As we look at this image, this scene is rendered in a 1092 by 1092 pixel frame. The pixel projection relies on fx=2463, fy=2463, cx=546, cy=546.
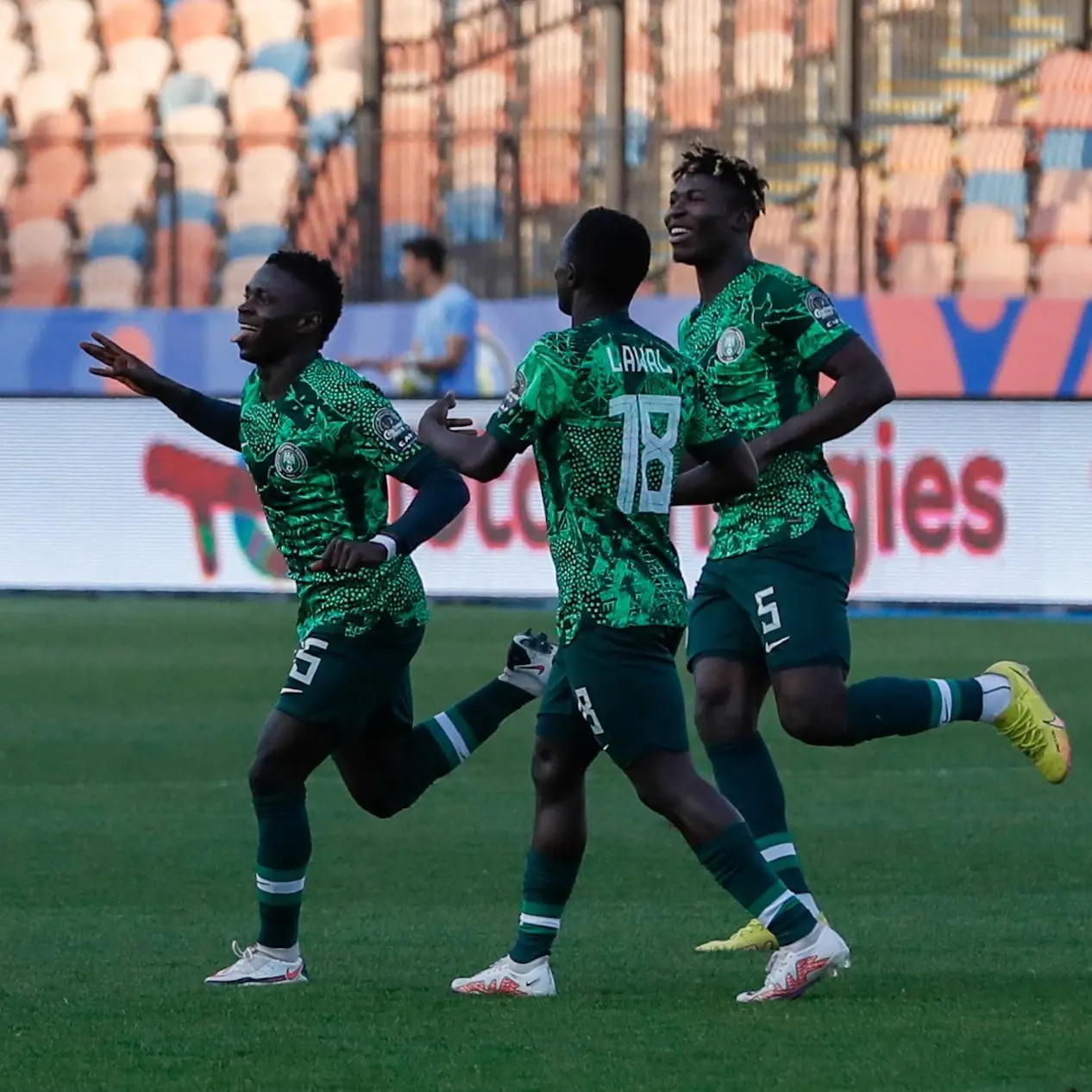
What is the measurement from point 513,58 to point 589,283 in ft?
56.3

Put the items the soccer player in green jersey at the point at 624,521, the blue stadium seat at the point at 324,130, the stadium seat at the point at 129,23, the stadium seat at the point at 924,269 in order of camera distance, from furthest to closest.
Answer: the stadium seat at the point at 129,23, the blue stadium seat at the point at 324,130, the stadium seat at the point at 924,269, the soccer player in green jersey at the point at 624,521

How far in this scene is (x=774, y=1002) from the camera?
545 centimetres

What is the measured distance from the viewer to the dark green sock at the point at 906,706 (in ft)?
20.4

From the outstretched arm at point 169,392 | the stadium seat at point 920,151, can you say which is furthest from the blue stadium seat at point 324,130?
the outstretched arm at point 169,392

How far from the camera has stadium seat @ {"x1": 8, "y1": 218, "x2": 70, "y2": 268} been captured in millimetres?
20969

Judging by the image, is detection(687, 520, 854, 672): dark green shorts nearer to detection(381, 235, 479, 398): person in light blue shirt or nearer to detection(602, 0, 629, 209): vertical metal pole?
detection(381, 235, 479, 398): person in light blue shirt

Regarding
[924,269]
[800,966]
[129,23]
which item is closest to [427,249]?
[924,269]

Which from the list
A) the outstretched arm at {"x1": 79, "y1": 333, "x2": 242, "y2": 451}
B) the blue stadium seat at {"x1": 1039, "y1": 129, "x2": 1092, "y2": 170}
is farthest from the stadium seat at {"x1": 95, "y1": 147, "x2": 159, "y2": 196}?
the outstretched arm at {"x1": 79, "y1": 333, "x2": 242, "y2": 451}

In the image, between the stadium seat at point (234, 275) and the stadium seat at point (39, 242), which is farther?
the stadium seat at point (39, 242)

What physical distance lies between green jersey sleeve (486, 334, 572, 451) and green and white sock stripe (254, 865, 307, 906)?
3.99 feet

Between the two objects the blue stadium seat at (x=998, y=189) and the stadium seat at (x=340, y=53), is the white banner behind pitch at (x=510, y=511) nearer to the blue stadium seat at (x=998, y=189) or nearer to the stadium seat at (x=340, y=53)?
the blue stadium seat at (x=998, y=189)

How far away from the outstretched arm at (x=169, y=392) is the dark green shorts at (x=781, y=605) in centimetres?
130

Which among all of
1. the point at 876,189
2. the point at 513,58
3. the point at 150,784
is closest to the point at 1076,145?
the point at 876,189

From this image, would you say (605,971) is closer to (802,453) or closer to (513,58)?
(802,453)
